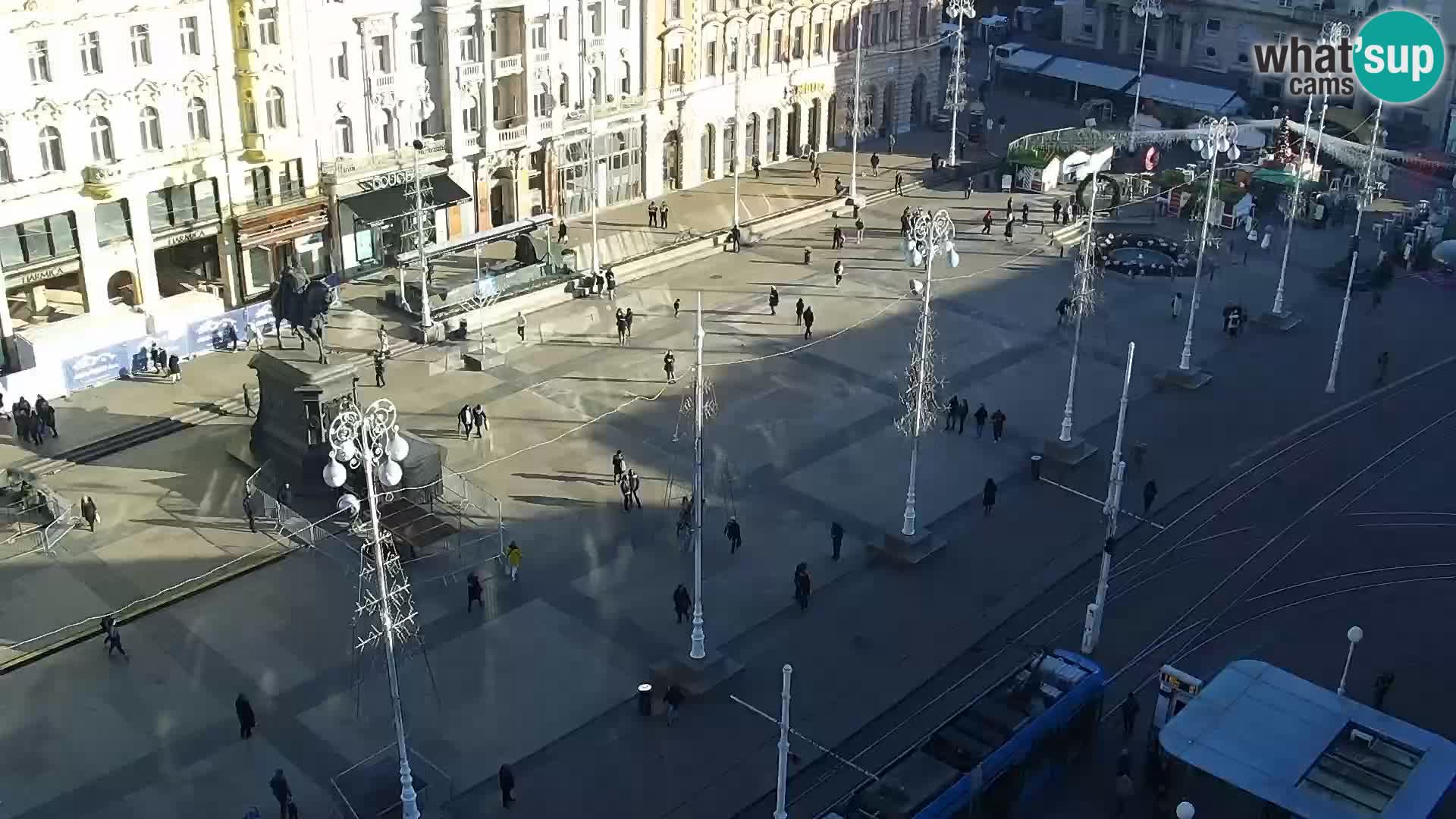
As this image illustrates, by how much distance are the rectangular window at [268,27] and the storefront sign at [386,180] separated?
717 centimetres

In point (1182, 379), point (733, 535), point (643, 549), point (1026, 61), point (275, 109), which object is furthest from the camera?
point (1026, 61)

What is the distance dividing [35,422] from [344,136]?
18.9 m

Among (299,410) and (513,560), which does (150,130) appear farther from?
(513,560)

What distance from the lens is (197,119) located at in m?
58.6

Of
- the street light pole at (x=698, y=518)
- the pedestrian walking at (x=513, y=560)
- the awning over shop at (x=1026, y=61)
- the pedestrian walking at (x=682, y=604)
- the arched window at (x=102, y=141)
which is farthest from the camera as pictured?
the awning over shop at (x=1026, y=61)

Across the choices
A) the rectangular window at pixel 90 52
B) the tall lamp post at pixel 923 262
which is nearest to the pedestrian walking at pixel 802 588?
the tall lamp post at pixel 923 262

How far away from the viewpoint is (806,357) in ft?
197

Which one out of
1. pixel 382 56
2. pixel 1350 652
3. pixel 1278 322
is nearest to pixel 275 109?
pixel 382 56

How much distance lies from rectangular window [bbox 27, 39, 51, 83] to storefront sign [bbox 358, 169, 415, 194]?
13704 millimetres

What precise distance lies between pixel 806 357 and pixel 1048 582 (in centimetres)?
1832

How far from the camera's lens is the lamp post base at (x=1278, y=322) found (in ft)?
209

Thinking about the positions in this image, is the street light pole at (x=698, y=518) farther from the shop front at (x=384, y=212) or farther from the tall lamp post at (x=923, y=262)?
the shop front at (x=384, y=212)

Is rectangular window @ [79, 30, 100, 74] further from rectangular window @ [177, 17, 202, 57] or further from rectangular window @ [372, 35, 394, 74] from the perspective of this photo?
rectangular window @ [372, 35, 394, 74]

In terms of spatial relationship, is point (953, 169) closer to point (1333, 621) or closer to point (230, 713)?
point (1333, 621)
